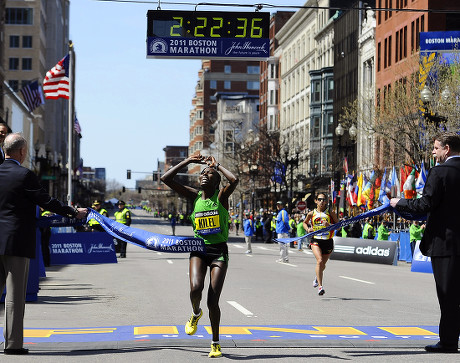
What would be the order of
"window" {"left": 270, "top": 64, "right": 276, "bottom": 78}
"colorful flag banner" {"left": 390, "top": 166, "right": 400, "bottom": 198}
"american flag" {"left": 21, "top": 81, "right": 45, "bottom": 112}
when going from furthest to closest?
"window" {"left": 270, "top": 64, "right": 276, "bottom": 78}
"american flag" {"left": 21, "top": 81, "right": 45, "bottom": 112}
"colorful flag banner" {"left": 390, "top": 166, "right": 400, "bottom": 198}

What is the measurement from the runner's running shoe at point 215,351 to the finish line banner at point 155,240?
Answer: 3.27 feet

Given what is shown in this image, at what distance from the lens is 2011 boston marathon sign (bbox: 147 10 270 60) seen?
22438 mm

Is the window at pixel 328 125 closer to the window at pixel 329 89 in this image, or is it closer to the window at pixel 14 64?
the window at pixel 329 89

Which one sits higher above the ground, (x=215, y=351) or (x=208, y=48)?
(x=208, y=48)

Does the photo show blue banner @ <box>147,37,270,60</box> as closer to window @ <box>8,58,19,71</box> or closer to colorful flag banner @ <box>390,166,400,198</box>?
colorful flag banner @ <box>390,166,400,198</box>

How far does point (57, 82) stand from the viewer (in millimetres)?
45344

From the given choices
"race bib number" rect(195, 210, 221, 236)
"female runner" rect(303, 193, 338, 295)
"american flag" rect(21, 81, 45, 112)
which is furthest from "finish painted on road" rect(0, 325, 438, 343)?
"american flag" rect(21, 81, 45, 112)

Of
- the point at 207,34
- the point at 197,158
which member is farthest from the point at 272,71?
the point at 197,158

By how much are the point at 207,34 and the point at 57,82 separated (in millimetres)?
24155

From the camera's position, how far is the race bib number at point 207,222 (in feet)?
32.8

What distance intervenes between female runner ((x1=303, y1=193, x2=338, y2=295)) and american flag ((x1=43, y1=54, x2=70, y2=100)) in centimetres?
2810

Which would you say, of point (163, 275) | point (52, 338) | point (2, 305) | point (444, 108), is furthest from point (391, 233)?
point (52, 338)

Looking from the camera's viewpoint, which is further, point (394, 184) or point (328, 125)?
point (328, 125)

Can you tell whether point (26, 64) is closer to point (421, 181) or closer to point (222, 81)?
point (222, 81)
